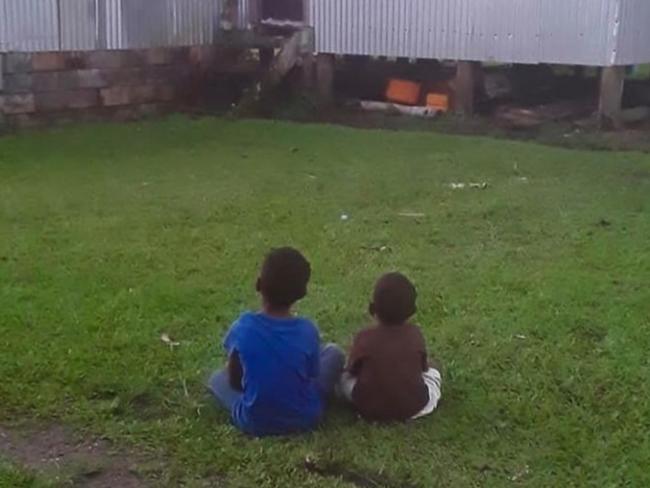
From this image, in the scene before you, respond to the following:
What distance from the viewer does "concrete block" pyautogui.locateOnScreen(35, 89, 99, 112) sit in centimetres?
1196

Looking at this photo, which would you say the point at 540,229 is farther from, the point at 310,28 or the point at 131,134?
the point at 310,28

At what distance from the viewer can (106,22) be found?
12344 millimetres

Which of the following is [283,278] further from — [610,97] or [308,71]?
[308,71]

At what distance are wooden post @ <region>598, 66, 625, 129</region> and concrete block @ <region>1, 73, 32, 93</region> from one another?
5891 mm

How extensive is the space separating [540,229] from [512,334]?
2166mm

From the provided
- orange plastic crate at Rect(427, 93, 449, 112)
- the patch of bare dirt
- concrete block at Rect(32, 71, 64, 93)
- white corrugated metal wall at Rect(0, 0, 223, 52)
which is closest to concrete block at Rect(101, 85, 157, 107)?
white corrugated metal wall at Rect(0, 0, 223, 52)

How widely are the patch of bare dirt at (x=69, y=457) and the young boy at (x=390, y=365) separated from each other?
2.92 ft

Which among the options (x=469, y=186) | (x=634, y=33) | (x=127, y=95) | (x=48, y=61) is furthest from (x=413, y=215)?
(x=127, y=95)

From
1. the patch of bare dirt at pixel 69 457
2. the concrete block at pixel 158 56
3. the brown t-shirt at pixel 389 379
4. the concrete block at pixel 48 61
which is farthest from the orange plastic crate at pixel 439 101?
the patch of bare dirt at pixel 69 457

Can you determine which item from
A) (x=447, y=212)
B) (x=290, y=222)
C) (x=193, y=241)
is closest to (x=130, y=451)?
(x=193, y=241)

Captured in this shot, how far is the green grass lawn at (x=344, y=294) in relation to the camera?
4.07 meters

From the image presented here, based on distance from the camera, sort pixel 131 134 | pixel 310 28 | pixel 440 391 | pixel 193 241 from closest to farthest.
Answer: pixel 440 391, pixel 193 241, pixel 131 134, pixel 310 28

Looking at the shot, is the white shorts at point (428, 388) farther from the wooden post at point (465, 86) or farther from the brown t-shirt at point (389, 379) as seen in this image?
the wooden post at point (465, 86)

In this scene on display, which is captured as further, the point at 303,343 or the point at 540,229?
the point at 540,229
